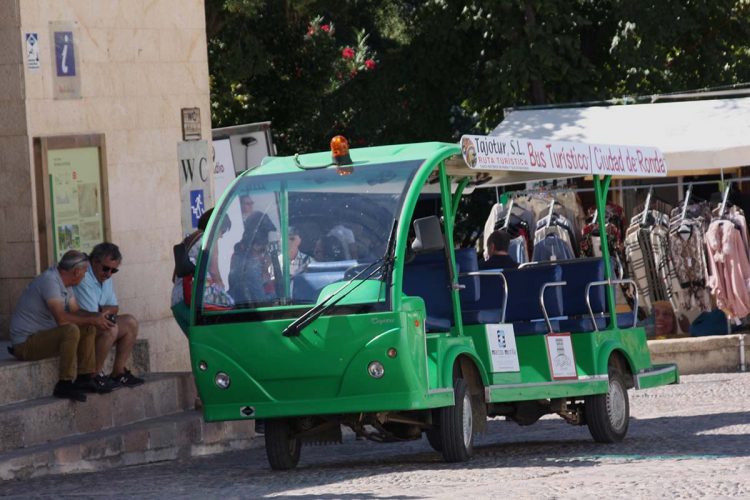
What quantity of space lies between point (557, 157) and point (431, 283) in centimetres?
148

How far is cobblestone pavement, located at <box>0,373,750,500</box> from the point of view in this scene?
9.50m

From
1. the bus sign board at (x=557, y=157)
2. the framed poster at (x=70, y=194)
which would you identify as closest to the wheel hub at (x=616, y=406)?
the bus sign board at (x=557, y=157)

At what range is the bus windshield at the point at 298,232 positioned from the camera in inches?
433

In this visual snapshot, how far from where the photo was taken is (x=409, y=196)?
35.8 feet

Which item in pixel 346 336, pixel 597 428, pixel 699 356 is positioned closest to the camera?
pixel 346 336

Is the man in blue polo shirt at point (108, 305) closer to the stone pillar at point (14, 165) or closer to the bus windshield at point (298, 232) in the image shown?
the stone pillar at point (14, 165)

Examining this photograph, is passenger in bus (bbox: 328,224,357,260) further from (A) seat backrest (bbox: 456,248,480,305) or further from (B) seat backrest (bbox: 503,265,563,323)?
(B) seat backrest (bbox: 503,265,563,323)

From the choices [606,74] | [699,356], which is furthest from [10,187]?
[606,74]

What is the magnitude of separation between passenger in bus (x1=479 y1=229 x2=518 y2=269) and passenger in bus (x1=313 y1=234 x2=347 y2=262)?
8.58 ft

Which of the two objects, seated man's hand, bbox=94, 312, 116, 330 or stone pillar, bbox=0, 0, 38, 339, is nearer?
seated man's hand, bbox=94, 312, 116, 330

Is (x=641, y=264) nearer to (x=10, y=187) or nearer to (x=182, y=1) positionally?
(x=182, y=1)

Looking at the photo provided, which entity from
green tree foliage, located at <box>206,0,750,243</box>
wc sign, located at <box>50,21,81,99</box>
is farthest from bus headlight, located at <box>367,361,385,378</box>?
green tree foliage, located at <box>206,0,750,243</box>

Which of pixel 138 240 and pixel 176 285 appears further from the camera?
pixel 138 240

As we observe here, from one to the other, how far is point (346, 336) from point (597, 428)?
2697 mm
